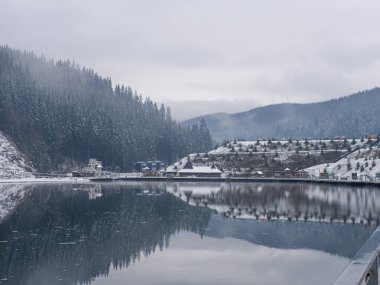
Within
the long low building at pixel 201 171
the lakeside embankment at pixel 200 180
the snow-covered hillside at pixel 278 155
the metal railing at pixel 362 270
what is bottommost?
the metal railing at pixel 362 270

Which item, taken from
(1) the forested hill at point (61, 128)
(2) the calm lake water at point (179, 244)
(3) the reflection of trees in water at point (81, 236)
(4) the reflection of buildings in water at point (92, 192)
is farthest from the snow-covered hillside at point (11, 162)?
(2) the calm lake water at point (179, 244)

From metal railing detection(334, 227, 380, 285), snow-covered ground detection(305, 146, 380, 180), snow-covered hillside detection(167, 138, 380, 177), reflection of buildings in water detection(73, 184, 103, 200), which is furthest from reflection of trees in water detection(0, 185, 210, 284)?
snow-covered hillside detection(167, 138, 380, 177)

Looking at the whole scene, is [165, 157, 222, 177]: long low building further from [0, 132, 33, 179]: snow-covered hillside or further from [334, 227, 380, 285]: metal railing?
[334, 227, 380, 285]: metal railing

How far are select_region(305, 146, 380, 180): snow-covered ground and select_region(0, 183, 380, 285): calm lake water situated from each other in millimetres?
60101

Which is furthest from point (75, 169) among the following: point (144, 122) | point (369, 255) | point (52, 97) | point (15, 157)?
point (369, 255)

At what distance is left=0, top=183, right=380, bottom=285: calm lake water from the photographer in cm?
2219

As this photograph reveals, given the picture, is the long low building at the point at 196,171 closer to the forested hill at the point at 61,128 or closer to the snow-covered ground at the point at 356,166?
the forested hill at the point at 61,128

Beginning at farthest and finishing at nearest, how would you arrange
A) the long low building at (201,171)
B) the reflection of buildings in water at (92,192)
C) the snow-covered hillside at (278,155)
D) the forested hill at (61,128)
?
the forested hill at (61,128), the long low building at (201,171), the snow-covered hillside at (278,155), the reflection of buildings in water at (92,192)

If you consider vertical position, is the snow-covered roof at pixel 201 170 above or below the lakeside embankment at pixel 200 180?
above

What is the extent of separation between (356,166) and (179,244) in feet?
304

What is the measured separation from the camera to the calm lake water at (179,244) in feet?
72.8

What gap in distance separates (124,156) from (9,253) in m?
139

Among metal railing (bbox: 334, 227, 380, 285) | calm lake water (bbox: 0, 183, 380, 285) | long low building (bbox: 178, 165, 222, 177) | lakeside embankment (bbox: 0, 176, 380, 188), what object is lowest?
calm lake water (bbox: 0, 183, 380, 285)

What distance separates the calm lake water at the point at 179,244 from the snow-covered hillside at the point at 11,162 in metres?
81.8
